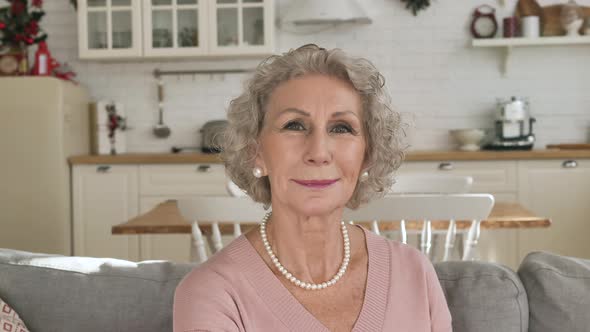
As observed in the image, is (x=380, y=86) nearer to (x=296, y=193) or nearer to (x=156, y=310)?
(x=296, y=193)

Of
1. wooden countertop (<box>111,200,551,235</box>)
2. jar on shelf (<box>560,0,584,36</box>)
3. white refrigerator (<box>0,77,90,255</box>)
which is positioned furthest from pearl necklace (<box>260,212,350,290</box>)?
jar on shelf (<box>560,0,584,36</box>)

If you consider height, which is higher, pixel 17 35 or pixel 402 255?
pixel 17 35

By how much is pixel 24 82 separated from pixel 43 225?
899mm

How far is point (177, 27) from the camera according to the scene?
15.7 ft

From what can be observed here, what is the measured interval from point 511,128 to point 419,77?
753 mm

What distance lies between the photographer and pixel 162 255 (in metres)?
4.57

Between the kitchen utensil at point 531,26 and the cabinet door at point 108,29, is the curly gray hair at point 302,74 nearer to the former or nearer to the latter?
the cabinet door at point 108,29

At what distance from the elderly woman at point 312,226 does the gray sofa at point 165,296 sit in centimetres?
12

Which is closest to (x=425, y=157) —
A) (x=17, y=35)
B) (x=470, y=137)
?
(x=470, y=137)

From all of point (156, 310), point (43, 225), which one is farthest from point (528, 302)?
point (43, 225)

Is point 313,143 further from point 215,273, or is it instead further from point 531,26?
point 531,26

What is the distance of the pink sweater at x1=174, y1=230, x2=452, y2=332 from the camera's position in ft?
3.99

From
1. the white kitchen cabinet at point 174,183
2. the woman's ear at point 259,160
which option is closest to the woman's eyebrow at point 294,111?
the woman's ear at point 259,160

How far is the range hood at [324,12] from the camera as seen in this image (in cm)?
453
